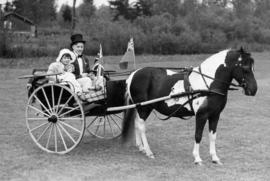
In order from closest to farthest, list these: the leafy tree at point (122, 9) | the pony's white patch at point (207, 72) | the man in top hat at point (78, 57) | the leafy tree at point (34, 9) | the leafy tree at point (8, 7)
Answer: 1. the pony's white patch at point (207, 72)
2. the man in top hat at point (78, 57)
3. the leafy tree at point (122, 9)
4. the leafy tree at point (8, 7)
5. the leafy tree at point (34, 9)

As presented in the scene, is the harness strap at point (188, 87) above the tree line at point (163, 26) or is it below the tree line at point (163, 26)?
below

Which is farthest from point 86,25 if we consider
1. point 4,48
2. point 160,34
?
point 4,48

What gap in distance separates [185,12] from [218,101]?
191ft

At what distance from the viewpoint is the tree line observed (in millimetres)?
38250

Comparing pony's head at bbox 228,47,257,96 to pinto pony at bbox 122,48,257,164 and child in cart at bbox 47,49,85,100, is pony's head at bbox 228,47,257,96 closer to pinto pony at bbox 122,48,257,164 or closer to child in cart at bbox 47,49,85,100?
pinto pony at bbox 122,48,257,164

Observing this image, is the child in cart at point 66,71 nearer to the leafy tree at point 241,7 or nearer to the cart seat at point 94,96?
the cart seat at point 94,96

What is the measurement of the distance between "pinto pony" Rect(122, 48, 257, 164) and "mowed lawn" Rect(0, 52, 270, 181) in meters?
0.39

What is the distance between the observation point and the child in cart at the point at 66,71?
23.8ft

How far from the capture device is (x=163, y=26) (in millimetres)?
43219

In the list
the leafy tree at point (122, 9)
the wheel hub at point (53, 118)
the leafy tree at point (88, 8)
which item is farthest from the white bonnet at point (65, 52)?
the leafy tree at point (88, 8)

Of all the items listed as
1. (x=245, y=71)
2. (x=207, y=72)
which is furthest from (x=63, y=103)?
(x=245, y=71)

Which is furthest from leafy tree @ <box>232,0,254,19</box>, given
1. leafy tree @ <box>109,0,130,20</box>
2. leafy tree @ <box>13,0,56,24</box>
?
leafy tree @ <box>13,0,56,24</box>

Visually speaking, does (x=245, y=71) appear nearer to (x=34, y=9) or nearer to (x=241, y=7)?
(x=241, y=7)

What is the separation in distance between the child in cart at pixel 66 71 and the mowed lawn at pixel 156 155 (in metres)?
1.17
